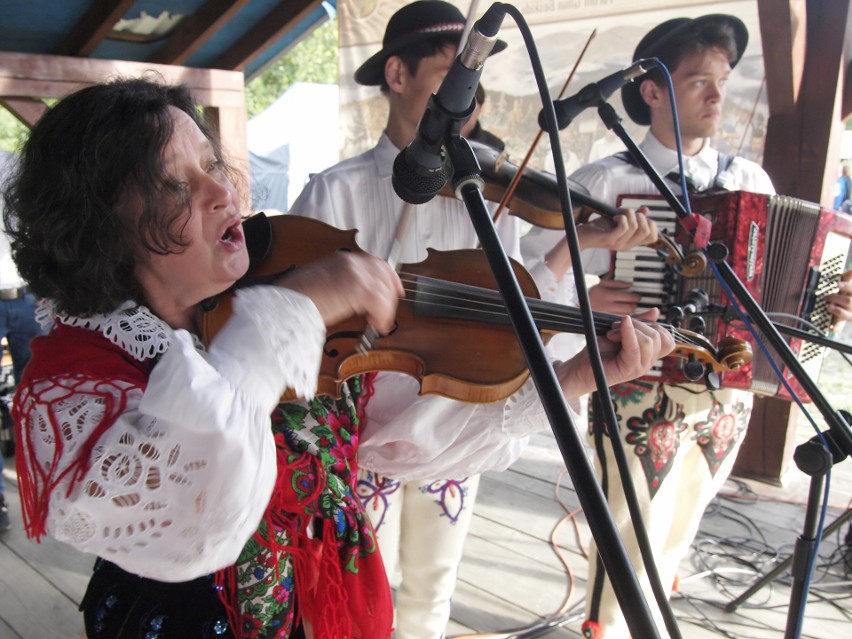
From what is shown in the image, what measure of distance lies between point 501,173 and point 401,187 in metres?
0.78

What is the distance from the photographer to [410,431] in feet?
3.96

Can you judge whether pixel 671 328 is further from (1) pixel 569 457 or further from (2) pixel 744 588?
(2) pixel 744 588

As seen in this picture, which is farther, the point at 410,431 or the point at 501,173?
the point at 501,173

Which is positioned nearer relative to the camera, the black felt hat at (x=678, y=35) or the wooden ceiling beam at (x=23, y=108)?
the black felt hat at (x=678, y=35)

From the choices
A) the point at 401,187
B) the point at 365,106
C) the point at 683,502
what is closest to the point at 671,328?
the point at 401,187

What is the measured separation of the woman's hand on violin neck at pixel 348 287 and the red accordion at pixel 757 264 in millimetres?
1066

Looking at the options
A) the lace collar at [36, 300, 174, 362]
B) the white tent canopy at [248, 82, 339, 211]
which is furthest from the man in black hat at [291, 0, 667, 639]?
the white tent canopy at [248, 82, 339, 211]

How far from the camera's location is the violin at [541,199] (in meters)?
1.44

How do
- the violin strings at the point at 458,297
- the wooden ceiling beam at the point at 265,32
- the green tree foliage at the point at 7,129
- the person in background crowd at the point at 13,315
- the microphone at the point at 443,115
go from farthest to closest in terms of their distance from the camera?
1. the green tree foliage at the point at 7,129
2. the wooden ceiling beam at the point at 265,32
3. the person in background crowd at the point at 13,315
4. the violin strings at the point at 458,297
5. the microphone at the point at 443,115

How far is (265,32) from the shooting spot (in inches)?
160

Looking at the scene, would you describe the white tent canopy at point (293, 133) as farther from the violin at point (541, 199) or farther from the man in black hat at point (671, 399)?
the violin at point (541, 199)

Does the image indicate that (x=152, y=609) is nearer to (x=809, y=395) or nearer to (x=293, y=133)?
(x=809, y=395)

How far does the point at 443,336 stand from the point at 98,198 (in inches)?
24.4

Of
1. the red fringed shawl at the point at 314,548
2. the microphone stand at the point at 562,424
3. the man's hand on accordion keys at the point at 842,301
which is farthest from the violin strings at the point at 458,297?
the man's hand on accordion keys at the point at 842,301
